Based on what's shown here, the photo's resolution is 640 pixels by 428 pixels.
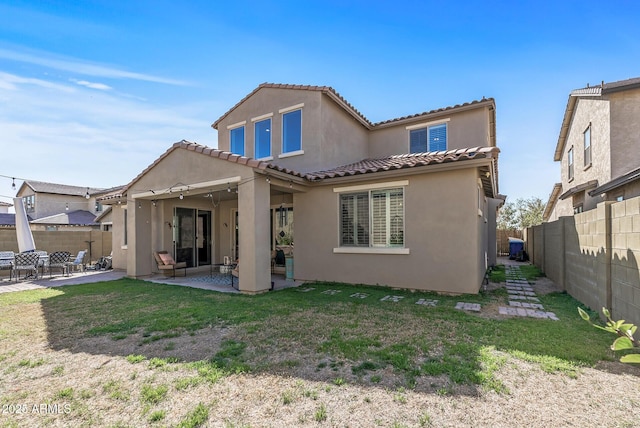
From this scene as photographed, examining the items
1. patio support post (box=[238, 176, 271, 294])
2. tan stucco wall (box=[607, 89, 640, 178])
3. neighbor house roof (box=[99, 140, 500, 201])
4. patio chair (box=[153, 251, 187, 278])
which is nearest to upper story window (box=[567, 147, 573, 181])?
tan stucco wall (box=[607, 89, 640, 178])

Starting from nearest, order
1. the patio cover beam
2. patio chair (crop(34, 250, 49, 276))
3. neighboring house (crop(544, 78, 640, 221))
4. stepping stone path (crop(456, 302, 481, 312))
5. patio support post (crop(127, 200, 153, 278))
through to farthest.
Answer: stepping stone path (crop(456, 302, 481, 312)) → the patio cover beam → neighboring house (crop(544, 78, 640, 221)) → patio support post (crop(127, 200, 153, 278)) → patio chair (crop(34, 250, 49, 276))

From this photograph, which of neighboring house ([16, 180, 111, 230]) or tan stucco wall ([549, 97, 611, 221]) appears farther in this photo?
neighboring house ([16, 180, 111, 230])

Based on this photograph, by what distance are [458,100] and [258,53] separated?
26.9ft

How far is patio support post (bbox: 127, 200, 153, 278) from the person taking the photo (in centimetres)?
1285

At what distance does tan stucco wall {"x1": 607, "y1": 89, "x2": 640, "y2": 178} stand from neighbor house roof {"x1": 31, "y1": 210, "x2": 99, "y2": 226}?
36.4 metres

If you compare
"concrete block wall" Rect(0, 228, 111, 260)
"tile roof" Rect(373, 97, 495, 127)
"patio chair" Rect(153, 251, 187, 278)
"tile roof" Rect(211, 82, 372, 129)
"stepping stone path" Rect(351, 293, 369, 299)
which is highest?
"tile roof" Rect(211, 82, 372, 129)

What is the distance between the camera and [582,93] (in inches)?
590

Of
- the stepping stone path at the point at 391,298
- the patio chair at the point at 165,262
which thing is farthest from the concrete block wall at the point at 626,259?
the patio chair at the point at 165,262

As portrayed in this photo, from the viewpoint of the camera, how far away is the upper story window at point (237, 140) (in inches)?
589

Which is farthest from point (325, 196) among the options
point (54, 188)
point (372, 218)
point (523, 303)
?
point (54, 188)

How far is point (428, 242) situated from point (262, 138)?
866 centimetres

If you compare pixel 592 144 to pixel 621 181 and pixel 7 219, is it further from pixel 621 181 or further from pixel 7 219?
pixel 7 219

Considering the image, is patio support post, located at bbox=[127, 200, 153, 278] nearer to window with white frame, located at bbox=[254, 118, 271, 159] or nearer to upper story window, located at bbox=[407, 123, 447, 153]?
window with white frame, located at bbox=[254, 118, 271, 159]

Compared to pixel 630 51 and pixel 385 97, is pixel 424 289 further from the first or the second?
pixel 630 51
